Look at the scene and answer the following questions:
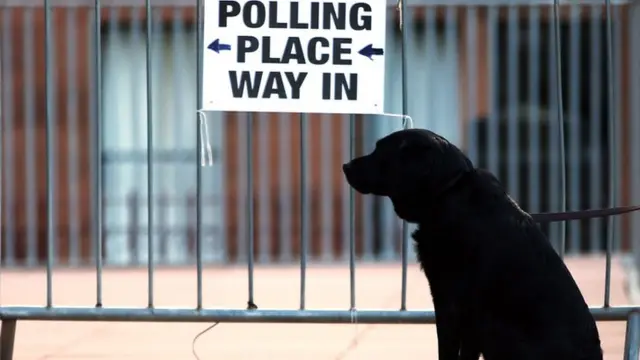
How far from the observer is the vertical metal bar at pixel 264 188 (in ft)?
30.9

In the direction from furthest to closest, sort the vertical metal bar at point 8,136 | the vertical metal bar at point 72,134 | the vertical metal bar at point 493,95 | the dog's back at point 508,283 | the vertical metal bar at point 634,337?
the vertical metal bar at point 72,134, the vertical metal bar at point 8,136, the vertical metal bar at point 493,95, the vertical metal bar at point 634,337, the dog's back at point 508,283

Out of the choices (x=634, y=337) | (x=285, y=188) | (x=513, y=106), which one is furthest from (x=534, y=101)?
(x=634, y=337)

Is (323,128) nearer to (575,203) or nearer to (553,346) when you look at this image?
(575,203)

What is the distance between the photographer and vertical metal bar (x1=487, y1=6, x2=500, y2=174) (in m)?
9.11

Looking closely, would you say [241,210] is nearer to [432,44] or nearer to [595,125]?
[432,44]

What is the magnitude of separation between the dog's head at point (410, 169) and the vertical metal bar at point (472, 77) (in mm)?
5437

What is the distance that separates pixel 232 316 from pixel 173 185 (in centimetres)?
519

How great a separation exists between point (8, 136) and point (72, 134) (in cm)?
53

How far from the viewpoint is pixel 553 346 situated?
11.7 feet

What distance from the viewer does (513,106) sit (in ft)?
30.1

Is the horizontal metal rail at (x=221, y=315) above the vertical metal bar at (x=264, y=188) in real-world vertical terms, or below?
below

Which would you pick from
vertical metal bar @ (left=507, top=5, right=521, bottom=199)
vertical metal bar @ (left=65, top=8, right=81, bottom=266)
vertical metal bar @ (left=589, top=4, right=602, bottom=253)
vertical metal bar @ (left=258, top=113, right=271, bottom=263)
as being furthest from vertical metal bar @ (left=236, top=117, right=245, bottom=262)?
vertical metal bar @ (left=589, top=4, right=602, bottom=253)

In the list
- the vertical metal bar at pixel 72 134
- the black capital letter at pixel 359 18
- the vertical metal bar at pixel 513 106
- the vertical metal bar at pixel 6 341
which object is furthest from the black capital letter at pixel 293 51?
the vertical metal bar at pixel 72 134

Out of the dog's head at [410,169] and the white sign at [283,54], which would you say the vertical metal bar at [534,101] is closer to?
the white sign at [283,54]
